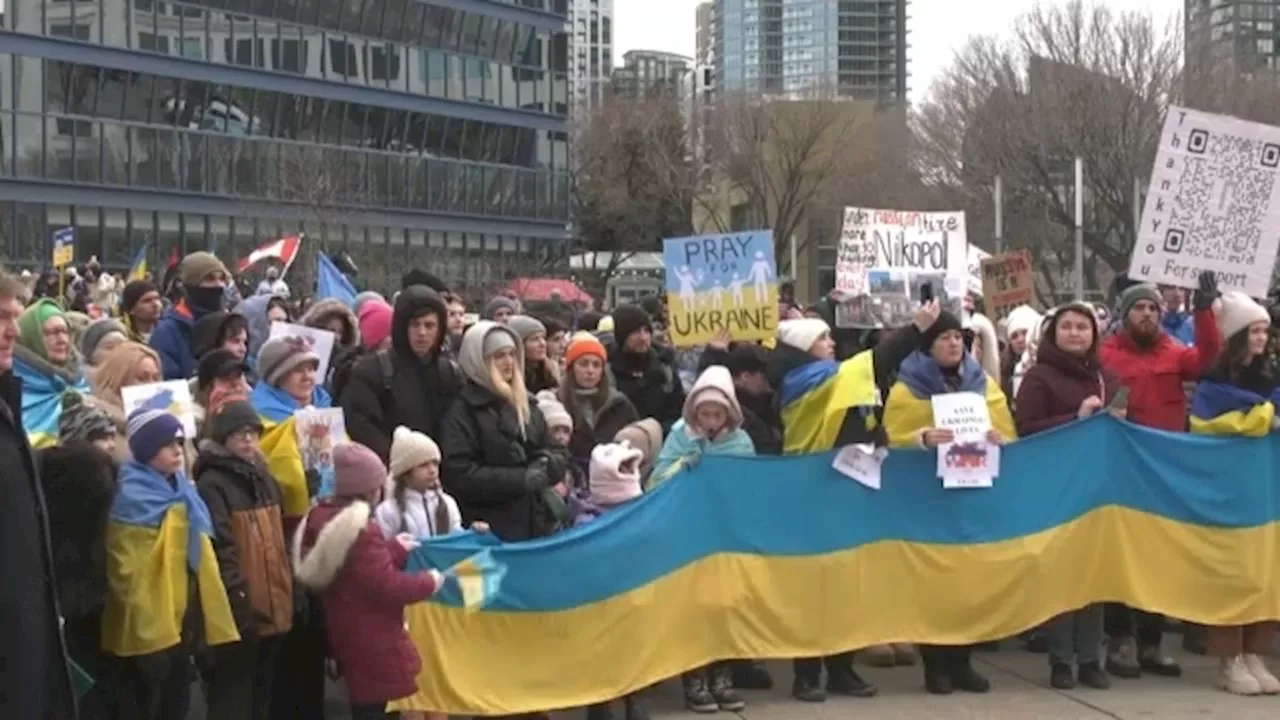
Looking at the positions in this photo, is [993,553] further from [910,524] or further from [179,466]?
[179,466]

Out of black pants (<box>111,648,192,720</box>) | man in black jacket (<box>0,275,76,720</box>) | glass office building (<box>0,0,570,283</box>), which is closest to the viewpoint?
man in black jacket (<box>0,275,76,720</box>)

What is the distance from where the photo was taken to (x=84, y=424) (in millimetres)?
7312

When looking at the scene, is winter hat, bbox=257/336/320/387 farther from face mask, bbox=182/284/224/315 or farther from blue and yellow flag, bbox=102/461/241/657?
face mask, bbox=182/284/224/315

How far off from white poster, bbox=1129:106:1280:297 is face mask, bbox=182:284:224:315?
535 centimetres

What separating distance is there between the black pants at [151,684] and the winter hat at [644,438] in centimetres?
258

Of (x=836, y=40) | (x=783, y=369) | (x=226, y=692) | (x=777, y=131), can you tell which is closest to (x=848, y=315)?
(x=783, y=369)

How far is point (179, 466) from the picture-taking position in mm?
7285

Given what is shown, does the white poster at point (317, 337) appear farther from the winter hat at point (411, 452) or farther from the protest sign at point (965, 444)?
the protest sign at point (965, 444)

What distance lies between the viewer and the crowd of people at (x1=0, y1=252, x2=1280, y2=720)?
712 cm

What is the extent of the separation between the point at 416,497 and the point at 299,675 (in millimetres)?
1064

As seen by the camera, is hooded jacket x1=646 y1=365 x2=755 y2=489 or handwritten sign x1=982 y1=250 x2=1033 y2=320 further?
handwritten sign x1=982 y1=250 x2=1033 y2=320

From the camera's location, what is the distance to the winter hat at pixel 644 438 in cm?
923

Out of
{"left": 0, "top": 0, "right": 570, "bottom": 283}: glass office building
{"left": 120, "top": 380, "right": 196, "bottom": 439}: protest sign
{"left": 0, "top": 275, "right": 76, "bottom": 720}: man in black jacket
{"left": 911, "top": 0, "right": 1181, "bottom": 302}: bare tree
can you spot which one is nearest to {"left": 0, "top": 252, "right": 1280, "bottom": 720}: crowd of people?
{"left": 0, "top": 275, "right": 76, "bottom": 720}: man in black jacket

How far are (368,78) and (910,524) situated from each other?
38.6 metres
